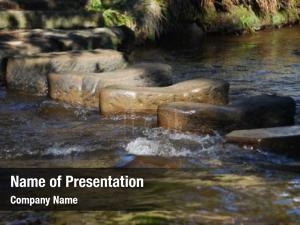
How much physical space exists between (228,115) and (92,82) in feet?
6.40

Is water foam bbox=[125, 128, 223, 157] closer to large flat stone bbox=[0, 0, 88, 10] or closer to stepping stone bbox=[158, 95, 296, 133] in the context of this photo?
stepping stone bbox=[158, 95, 296, 133]

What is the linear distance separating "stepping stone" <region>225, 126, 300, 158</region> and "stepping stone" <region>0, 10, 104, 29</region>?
5.67 m

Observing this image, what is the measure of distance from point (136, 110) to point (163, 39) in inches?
301

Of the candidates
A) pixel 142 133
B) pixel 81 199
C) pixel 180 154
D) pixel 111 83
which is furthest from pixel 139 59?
pixel 81 199

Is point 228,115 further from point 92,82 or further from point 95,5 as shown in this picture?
point 95,5

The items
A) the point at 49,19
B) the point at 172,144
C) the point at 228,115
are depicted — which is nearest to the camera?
the point at 172,144

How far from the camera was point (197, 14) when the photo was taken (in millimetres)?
15375

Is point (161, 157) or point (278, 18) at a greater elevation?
point (278, 18)

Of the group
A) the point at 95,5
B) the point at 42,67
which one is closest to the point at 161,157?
the point at 42,67

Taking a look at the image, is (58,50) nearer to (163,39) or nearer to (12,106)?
(12,106)

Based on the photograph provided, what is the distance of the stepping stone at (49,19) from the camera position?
995 cm

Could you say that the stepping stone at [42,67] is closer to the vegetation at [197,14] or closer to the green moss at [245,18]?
the vegetation at [197,14]

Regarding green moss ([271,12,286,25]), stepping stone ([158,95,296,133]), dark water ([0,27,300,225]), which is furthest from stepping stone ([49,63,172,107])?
green moss ([271,12,286,25])

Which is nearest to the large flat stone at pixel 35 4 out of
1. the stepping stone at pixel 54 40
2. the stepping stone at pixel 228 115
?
the stepping stone at pixel 54 40
